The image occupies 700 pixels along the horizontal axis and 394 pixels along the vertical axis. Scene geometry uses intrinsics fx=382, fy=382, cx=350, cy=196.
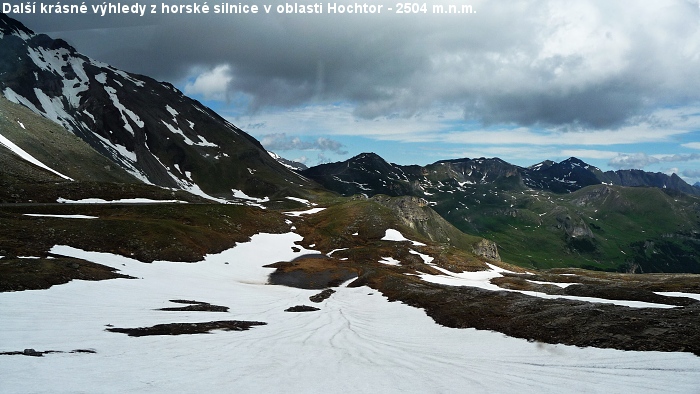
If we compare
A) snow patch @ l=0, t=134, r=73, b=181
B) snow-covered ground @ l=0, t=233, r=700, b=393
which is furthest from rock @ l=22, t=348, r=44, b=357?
snow patch @ l=0, t=134, r=73, b=181

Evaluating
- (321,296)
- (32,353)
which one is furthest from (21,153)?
(32,353)

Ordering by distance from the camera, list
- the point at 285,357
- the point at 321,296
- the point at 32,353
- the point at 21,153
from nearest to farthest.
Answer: the point at 32,353 → the point at 285,357 → the point at 321,296 → the point at 21,153

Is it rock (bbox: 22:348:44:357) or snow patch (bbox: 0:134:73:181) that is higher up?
snow patch (bbox: 0:134:73:181)

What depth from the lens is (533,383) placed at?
53.6ft

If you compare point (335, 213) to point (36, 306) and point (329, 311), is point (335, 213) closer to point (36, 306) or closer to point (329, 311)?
point (329, 311)

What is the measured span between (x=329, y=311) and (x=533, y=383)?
26461mm

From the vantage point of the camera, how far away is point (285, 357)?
2000 centimetres

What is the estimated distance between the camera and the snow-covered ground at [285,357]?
47.8 ft

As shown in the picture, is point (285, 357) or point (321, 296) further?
point (321, 296)

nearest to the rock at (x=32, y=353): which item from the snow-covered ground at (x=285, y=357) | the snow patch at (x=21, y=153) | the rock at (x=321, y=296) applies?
the snow-covered ground at (x=285, y=357)

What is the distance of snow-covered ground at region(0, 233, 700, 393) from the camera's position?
573 inches

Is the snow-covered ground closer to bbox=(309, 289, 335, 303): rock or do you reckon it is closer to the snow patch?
bbox=(309, 289, 335, 303): rock

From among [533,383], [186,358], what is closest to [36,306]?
[186,358]

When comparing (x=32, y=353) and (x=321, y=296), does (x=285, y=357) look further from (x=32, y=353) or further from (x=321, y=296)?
(x=321, y=296)
